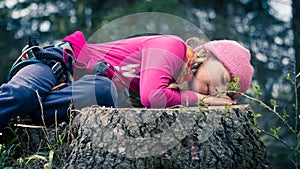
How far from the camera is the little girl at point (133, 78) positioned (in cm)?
212

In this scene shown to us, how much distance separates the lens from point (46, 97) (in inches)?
87.0

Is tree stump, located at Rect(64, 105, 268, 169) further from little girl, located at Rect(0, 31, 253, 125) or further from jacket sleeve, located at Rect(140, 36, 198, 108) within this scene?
jacket sleeve, located at Rect(140, 36, 198, 108)

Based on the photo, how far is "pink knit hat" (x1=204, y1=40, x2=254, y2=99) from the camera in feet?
7.39

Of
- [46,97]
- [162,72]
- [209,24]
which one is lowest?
[209,24]

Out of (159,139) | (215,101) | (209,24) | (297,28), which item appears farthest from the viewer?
(209,24)

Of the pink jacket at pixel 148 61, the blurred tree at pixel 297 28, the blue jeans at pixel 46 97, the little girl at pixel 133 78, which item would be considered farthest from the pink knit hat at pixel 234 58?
the blurred tree at pixel 297 28

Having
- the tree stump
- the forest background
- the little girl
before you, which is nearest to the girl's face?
the little girl

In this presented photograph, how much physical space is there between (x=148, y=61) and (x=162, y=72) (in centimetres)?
10

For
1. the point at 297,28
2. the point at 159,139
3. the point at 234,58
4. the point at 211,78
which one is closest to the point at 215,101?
the point at 211,78

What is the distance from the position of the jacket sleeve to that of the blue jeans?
0.54ft

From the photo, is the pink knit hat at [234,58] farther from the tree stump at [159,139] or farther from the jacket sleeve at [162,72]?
the tree stump at [159,139]

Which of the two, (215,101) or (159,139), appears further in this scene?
(215,101)

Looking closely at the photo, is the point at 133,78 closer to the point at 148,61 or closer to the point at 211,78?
the point at 148,61

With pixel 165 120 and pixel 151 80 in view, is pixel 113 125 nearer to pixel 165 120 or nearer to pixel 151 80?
pixel 165 120
